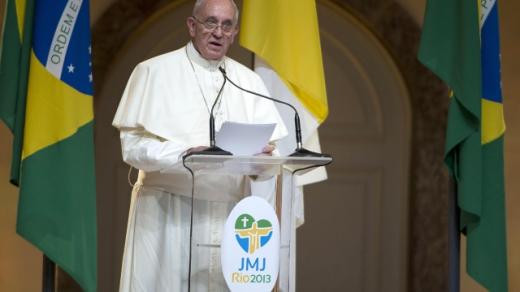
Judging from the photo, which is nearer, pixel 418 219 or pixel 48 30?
pixel 48 30

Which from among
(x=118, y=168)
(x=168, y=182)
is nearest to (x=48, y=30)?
(x=168, y=182)

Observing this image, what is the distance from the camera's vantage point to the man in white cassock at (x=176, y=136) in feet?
12.8

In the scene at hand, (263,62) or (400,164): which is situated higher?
(263,62)

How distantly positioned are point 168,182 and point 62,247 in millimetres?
468

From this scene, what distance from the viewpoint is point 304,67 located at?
4637mm

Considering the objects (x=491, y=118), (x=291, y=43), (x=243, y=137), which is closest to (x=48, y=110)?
(x=243, y=137)

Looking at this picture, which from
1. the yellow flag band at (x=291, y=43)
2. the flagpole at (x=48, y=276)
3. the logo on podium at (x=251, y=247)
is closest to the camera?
the logo on podium at (x=251, y=247)

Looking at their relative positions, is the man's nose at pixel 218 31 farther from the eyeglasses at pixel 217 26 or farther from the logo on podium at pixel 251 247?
the logo on podium at pixel 251 247

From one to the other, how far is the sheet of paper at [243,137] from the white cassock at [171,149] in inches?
11.4

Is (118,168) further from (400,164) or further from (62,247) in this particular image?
(62,247)

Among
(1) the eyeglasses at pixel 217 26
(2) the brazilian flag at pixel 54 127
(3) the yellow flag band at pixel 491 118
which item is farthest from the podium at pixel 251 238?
(3) the yellow flag band at pixel 491 118

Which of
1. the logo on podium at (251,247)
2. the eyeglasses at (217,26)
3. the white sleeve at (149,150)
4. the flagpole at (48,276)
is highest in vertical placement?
the eyeglasses at (217,26)

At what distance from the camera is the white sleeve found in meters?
3.75

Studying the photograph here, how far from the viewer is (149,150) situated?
3820 millimetres
